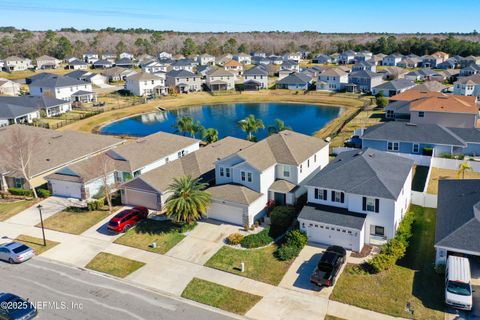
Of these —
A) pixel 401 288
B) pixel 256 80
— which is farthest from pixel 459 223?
pixel 256 80

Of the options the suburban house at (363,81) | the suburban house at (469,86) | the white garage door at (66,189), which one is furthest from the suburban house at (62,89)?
the suburban house at (469,86)

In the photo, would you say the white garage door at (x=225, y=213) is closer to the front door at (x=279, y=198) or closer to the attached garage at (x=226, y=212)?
the attached garage at (x=226, y=212)

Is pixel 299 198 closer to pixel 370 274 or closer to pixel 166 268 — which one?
pixel 370 274

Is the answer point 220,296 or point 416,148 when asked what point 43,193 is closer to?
point 220,296

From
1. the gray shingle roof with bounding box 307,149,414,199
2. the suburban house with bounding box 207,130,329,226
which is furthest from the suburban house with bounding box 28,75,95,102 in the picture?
the gray shingle roof with bounding box 307,149,414,199

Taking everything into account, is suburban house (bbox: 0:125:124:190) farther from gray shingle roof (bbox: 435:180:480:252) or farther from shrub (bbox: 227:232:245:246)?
gray shingle roof (bbox: 435:180:480:252)

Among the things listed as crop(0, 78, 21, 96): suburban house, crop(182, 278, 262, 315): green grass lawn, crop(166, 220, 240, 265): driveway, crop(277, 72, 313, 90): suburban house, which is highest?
crop(0, 78, 21, 96): suburban house
